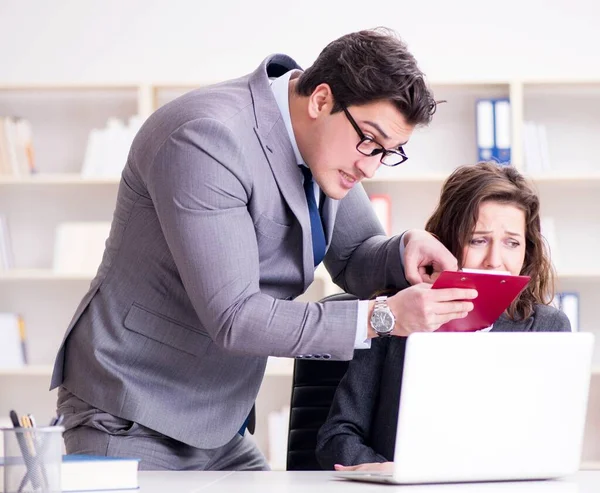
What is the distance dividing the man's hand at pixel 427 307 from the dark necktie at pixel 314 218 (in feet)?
1.03

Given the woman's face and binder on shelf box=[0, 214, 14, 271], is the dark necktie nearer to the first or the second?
the woman's face

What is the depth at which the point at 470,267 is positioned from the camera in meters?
2.19

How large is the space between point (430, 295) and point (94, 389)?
662mm

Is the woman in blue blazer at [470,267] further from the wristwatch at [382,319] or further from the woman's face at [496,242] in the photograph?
the wristwatch at [382,319]

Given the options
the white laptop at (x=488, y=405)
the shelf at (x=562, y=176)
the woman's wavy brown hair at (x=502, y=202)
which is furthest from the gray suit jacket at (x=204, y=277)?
the shelf at (x=562, y=176)

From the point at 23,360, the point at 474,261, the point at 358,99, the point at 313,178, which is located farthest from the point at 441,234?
the point at 23,360

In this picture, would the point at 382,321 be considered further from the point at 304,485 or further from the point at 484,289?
the point at 304,485

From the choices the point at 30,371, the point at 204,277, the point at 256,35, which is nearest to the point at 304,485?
the point at 204,277

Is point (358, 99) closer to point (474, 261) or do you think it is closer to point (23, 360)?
point (474, 261)

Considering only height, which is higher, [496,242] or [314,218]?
[314,218]

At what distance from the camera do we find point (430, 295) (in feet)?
5.11

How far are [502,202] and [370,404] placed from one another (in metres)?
0.60

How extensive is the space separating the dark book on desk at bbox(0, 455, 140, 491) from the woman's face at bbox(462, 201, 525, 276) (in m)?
1.12

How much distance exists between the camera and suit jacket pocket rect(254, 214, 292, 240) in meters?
1.71
